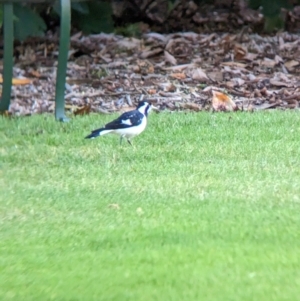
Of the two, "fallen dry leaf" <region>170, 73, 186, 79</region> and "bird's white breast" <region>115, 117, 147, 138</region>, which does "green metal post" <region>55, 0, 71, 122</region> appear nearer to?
"bird's white breast" <region>115, 117, 147, 138</region>

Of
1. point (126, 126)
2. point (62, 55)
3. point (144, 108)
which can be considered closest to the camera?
point (126, 126)

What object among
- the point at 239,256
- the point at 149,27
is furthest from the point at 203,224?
the point at 149,27

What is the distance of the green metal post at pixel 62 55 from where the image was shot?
851 cm

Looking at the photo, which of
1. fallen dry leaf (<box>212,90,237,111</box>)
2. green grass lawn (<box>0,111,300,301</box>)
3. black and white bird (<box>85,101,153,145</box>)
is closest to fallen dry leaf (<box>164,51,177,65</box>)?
fallen dry leaf (<box>212,90,237,111</box>)

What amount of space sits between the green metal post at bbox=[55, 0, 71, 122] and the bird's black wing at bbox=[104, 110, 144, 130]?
49.9 inches

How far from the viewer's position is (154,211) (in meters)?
5.56

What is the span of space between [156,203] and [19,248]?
1.11 meters

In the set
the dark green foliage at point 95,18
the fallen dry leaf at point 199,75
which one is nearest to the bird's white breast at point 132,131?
the fallen dry leaf at point 199,75

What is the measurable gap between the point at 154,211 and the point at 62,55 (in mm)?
3475

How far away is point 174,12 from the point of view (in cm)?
1321

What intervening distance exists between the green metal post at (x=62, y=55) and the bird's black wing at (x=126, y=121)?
1.27m

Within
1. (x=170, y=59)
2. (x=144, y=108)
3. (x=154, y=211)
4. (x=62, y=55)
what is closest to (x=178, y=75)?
(x=170, y=59)

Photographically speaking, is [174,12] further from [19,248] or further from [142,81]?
[19,248]

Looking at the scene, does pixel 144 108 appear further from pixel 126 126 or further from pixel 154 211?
pixel 154 211
